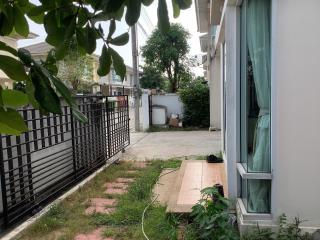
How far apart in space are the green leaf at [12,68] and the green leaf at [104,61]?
226 mm

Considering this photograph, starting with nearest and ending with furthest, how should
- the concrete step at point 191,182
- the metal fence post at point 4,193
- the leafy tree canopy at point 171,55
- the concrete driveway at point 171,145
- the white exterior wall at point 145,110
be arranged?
the metal fence post at point 4,193 → the concrete step at point 191,182 → the concrete driveway at point 171,145 → the white exterior wall at point 145,110 → the leafy tree canopy at point 171,55

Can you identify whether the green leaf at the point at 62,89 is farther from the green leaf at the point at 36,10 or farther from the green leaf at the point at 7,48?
the green leaf at the point at 36,10

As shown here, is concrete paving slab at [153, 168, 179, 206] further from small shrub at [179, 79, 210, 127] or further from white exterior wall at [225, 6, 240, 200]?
small shrub at [179, 79, 210, 127]

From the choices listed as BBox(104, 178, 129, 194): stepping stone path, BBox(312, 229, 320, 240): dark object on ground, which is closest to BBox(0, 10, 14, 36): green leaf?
BBox(312, 229, 320, 240): dark object on ground

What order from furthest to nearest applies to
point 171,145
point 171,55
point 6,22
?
point 171,55 < point 171,145 < point 6,22

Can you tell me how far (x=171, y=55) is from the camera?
62.7ft

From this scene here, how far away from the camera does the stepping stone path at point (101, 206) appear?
443 cm

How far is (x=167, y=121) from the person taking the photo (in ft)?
46.3

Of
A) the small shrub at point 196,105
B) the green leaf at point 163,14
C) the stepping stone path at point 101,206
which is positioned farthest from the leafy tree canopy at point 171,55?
the green leaf at point 163,14

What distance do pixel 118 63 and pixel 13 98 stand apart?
0.28 meters

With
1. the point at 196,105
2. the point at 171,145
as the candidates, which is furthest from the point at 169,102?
the point at 171,145

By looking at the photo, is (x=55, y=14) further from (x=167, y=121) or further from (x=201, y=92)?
(x=167, y=121)

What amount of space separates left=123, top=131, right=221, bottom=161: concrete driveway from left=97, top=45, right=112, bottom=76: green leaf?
6.77 meters

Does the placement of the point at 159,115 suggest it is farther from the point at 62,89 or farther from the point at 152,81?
the point at 62,89
